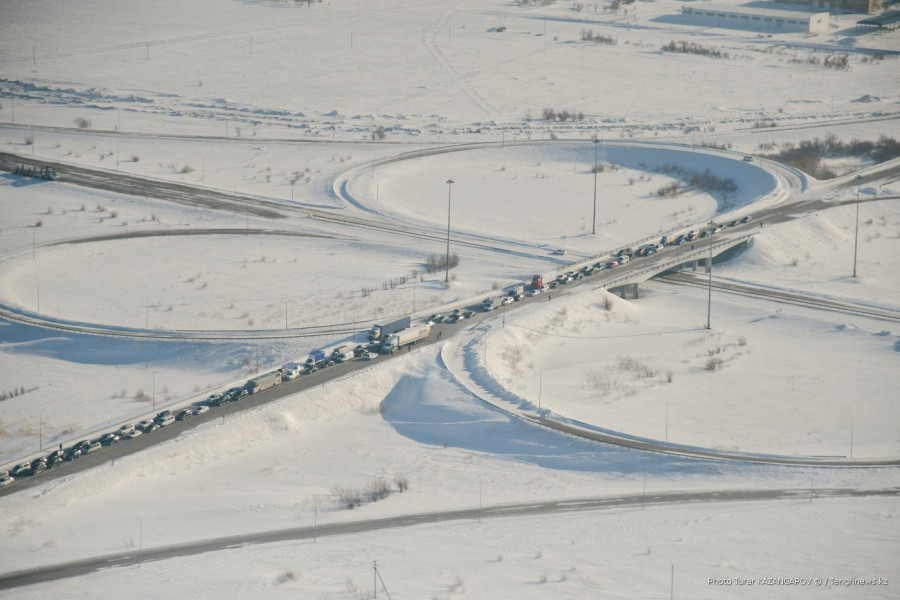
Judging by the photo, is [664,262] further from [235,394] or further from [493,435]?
[235,394]

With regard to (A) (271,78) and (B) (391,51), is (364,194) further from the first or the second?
(B) (391,51)

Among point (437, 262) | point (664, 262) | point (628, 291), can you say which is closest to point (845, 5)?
Result: point (664, 262)

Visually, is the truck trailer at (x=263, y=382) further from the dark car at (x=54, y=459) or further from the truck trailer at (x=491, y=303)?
the truck trailer at (x=491, y=303)

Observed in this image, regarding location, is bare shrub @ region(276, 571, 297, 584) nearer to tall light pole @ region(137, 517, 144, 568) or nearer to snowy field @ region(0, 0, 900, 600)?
snowy field @ region(0, 0, 900, 600)

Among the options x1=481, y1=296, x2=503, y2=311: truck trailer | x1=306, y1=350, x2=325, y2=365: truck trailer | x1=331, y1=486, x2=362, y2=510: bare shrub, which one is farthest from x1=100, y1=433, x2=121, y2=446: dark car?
x1=481, y1=296, x2=503, y2=311: truck trailer

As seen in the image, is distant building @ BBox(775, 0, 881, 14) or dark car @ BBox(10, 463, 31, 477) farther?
distant building @ BBox(775, 0, 881, 14)

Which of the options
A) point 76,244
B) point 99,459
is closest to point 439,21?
point 76,244
